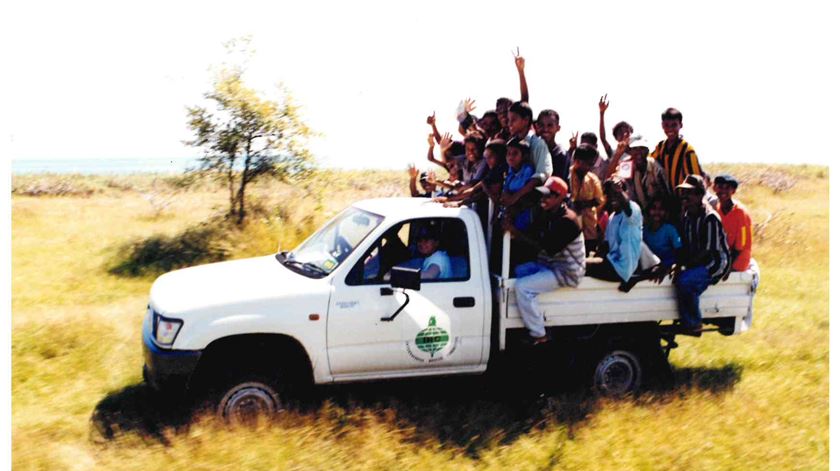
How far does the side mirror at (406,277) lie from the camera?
4.95 meters

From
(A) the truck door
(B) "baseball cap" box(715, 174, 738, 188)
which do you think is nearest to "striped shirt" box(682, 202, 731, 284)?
(B) "baseball cap" box(715, 174, 738, 188)

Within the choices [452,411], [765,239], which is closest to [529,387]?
[452,411]

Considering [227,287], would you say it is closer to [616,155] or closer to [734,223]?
[616,155]

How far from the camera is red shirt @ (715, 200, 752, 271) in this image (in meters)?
6.25

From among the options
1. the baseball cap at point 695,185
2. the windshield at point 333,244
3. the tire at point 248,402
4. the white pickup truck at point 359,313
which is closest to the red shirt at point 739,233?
the baseball cap at point 695,185

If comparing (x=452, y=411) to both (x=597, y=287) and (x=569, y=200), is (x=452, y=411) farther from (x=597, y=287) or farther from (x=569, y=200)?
(x=569, y=200)

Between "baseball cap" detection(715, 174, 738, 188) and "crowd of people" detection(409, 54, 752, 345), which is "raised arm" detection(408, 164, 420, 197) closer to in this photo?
"crowd of people" detection(409, 54, 752, 345)

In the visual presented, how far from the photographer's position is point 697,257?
5965mm

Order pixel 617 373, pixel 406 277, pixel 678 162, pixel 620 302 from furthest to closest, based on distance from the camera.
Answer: pixel 678 162
pixel 617 373
pixel 620 302
pixel 406 277

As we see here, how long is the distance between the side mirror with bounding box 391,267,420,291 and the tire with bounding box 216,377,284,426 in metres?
1.24

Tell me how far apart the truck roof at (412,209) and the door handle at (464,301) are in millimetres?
657

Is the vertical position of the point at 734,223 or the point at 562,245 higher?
the point at 734,223

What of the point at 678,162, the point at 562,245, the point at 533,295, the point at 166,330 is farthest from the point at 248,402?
the point at 678,162

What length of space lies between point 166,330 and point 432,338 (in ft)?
6.31
